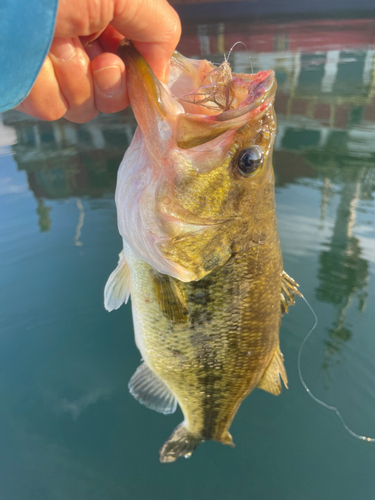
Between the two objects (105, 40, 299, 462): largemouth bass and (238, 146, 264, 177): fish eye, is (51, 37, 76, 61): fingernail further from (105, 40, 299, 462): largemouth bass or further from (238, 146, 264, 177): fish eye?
(238, 146, 264, 177): fish eye

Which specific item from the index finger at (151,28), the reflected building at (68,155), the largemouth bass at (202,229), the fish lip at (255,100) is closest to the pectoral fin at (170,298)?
the largemouth bass at (202,229)

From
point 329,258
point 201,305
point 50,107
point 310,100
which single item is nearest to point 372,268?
Answer: point 329,258

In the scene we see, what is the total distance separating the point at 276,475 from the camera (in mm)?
2305

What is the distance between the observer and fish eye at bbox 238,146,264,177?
116 centimetres

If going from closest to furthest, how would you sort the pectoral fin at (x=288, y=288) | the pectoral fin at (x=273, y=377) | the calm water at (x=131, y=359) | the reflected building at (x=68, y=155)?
the pectoral fin at (x=288, y=288) → the pectoral fin at (x=273, y=377) → the calm water at (x=131, y=359) → the reflected building at (x=68, y=155)

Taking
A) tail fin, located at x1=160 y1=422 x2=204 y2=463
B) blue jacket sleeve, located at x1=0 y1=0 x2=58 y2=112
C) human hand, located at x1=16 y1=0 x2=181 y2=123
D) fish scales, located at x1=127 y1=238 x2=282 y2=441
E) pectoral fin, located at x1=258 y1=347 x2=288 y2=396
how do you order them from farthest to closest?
1. tail fin, located at x1=160 y1=422 x2=204 y2=463
2. pectoral fin, located at x1=258 y1=347 x2=288 y2=396
3. fish scales, located at x1=127 y1=238 x2=282 y2=441
4. human hand, located at x1=16 y1=0 x2=181 y2=123
5. blue jacket sleeve, located at x1=0 y1=0 x2=58 y2=112

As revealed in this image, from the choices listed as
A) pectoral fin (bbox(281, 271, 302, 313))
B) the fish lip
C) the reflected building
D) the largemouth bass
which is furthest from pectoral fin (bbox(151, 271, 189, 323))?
the reflected building

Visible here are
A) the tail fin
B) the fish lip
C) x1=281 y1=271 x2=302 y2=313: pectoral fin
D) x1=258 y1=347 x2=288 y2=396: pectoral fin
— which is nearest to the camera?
the fish lip

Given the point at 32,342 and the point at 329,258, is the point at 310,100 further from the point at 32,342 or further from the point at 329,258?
the point at 32,342

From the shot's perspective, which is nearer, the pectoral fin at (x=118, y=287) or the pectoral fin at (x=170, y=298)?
the pectoral fin at (x=170, y=298)

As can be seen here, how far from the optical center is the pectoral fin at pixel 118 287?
5.34ft

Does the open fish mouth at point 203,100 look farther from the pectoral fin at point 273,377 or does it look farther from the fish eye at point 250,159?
the pectoral fin at point 273,377

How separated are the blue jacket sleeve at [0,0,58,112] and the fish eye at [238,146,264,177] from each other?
2.17 ft

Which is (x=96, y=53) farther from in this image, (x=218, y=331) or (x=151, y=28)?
(x=218, y=331)
